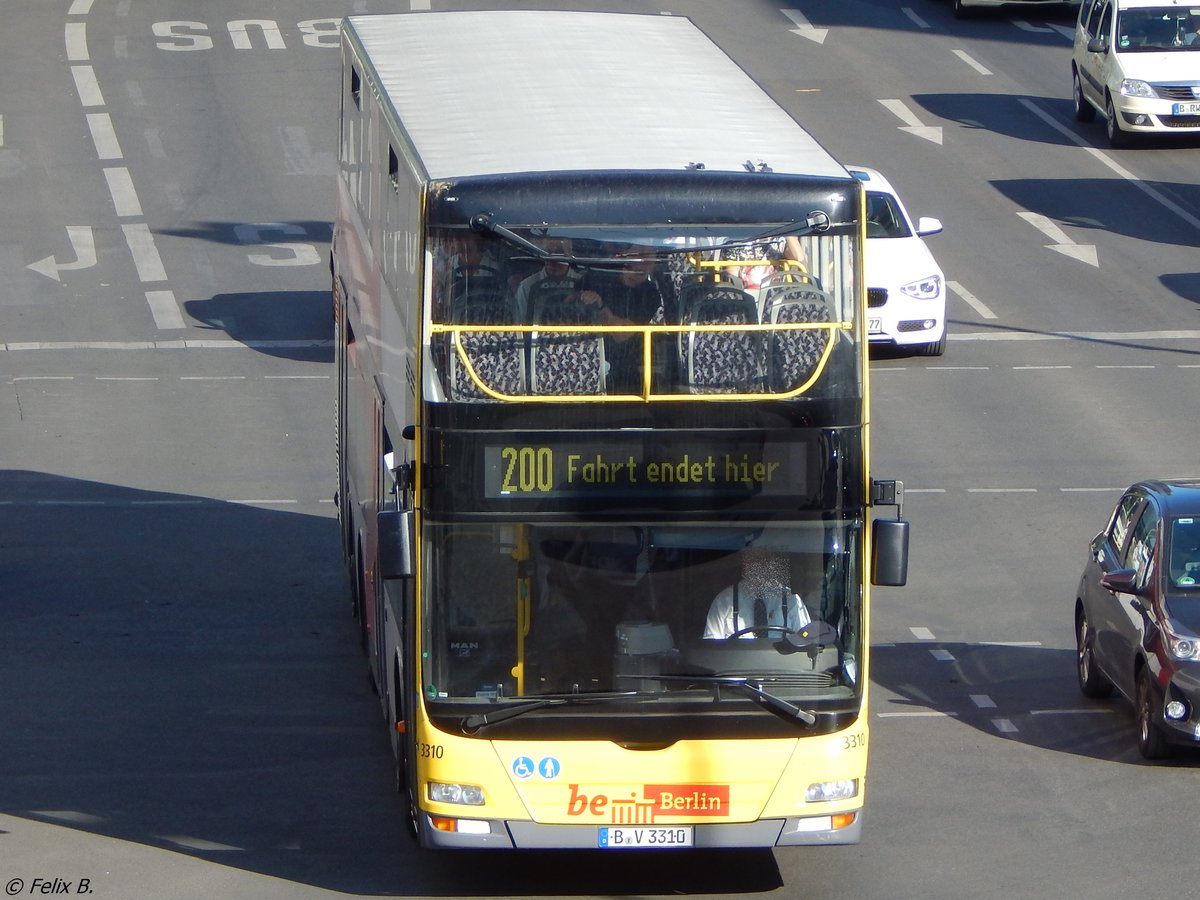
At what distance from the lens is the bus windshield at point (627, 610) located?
9578mm

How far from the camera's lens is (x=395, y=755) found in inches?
456

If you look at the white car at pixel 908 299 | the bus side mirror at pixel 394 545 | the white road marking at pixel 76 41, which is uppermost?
the bus side mirror at pixel 394 545

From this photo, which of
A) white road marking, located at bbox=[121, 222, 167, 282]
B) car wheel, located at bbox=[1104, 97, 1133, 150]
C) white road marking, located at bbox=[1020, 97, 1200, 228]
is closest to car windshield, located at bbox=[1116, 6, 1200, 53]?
car wheel, located at bbox=[1104, 97, 1133, 150]

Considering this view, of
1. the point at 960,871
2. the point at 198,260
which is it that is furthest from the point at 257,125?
the point at 960,871

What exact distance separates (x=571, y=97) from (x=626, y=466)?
2.88m

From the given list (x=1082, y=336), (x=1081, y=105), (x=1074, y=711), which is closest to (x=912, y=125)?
(x=1081, y=105)

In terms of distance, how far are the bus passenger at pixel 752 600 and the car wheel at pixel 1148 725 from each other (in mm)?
3532

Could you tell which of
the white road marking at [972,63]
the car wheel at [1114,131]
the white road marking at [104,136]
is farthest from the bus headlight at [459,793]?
the white road marking at [972,63]

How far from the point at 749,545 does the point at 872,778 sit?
10.2 ft

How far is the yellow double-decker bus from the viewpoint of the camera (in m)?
9.48

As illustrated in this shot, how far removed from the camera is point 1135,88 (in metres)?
32.9

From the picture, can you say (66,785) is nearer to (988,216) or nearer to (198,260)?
(198,260)

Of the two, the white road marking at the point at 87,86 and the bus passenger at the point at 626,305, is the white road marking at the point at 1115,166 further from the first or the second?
the bus passenger at the point at 626,305

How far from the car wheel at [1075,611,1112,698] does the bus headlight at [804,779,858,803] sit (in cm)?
422
